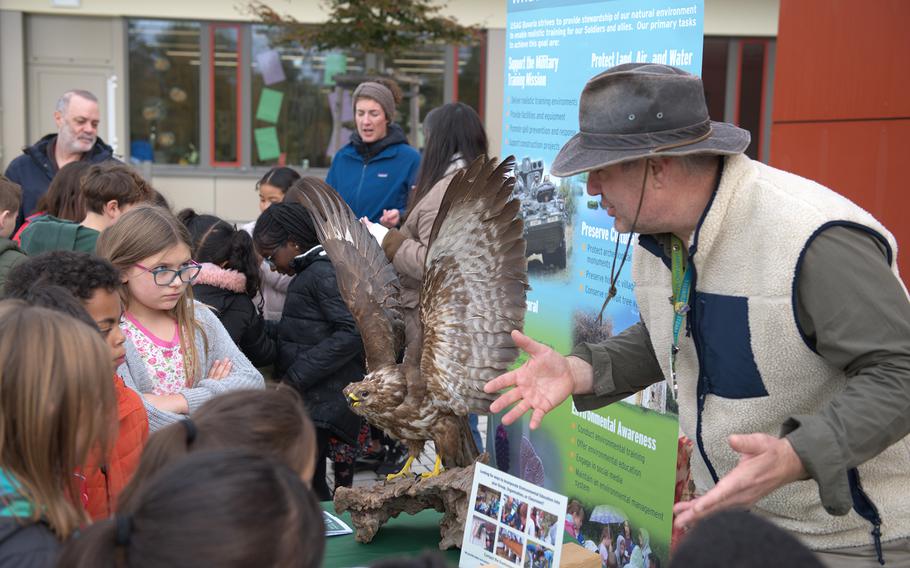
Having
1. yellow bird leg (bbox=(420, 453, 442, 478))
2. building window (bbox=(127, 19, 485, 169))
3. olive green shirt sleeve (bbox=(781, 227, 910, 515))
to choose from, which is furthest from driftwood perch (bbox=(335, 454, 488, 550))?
building window (bbox=(127, 19, 485, 169))

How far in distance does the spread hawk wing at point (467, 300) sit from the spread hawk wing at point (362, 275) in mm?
215

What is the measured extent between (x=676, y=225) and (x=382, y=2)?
8.13 meters

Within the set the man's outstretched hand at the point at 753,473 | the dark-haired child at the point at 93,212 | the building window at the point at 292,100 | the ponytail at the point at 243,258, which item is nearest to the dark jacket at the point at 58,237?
the dark-haired child at the point at 93,212

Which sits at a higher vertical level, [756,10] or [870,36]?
[756,10]

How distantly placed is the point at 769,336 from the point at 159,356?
6.62ft

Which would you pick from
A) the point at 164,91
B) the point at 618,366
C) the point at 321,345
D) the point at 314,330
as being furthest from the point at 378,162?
the point at 164,91

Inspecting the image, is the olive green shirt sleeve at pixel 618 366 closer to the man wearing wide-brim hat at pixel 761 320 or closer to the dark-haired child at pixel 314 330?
the man wearing wide-brim hat at pixel 761 320

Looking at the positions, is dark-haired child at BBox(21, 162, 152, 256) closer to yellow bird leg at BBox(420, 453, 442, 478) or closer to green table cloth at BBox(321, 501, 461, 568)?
green table cloth at BBox(321, 501, 461, 568)

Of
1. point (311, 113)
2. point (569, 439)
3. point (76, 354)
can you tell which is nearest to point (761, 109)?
point (311, 113)

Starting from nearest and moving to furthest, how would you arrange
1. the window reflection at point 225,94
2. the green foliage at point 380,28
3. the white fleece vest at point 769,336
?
the white fleece vest at point 769,336 → the green foliage at point 380,28 → the window reflection at point 225,94

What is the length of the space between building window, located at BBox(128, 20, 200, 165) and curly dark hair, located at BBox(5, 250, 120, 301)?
11.4 meters

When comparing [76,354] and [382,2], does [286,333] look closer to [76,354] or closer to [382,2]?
[76,354]

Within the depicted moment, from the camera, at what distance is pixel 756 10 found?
43.7 ft

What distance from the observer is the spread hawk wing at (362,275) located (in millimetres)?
3172
